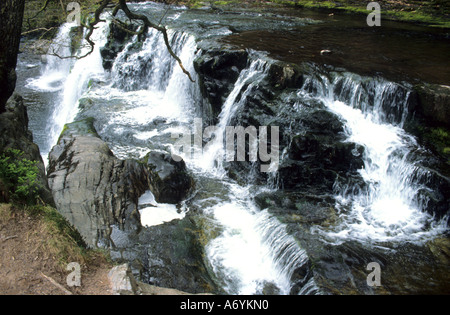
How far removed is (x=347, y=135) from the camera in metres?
7.27

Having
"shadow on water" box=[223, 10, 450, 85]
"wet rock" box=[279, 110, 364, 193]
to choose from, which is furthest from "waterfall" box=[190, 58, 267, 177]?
"wet rock" box=[279, 110, 364, 193]

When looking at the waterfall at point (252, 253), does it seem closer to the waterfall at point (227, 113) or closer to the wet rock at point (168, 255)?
the wet rock at point (168, 255)

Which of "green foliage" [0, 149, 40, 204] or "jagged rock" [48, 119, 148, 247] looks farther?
"jagged rock" [48, 119, 148, 247]

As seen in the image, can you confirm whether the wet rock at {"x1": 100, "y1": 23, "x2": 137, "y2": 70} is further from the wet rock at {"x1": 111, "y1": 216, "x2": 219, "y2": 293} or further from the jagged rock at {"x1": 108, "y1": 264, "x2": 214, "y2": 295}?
the jagged rock at {"x1": 108, "y1": 264, "x2": 214, "y2": 295}

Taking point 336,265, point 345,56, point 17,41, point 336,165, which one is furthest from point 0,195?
point 345,56

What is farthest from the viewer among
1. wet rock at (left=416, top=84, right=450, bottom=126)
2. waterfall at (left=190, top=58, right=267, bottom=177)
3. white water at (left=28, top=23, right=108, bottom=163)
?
white water at (left=28, top=23, right=108, bottom=163)

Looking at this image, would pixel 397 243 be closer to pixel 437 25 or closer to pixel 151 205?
pixel 151 205

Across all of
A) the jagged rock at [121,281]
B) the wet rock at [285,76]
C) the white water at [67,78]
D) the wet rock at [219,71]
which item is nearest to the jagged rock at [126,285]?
the jagged rock at [121,281]

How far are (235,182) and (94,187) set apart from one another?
3073mm

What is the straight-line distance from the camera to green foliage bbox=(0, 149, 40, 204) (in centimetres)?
430

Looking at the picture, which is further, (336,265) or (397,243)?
(397,243)

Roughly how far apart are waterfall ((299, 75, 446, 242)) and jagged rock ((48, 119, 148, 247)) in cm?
384

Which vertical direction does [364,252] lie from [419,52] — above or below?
below

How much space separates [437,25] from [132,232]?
1464cm
